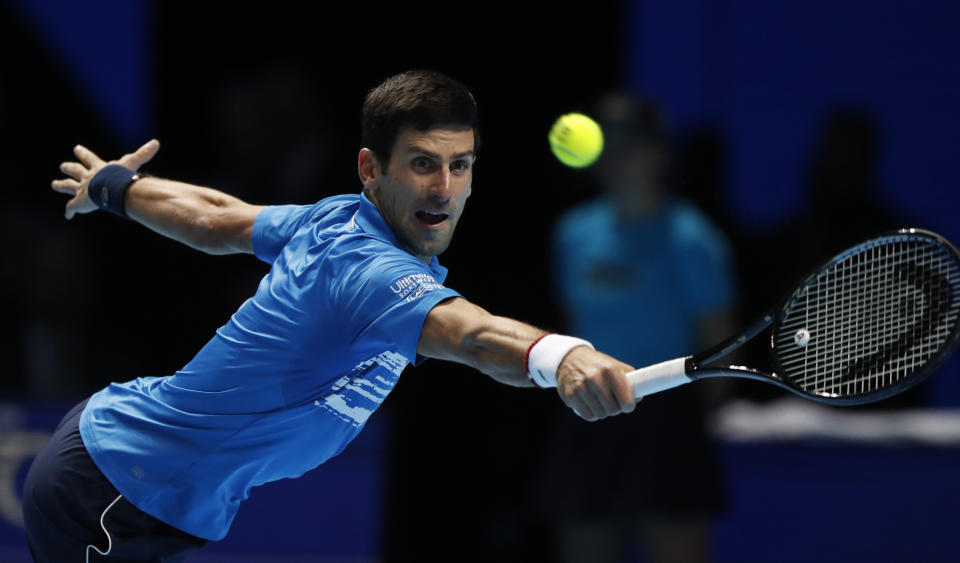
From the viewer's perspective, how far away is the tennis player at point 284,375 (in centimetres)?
311

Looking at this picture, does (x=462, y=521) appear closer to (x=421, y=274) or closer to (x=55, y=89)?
(x=421, y=274)

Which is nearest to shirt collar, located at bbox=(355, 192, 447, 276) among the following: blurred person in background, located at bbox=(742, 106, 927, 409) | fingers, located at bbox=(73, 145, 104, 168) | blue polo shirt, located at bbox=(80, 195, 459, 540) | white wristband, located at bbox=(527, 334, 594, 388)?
blue polo shirt, located at bbox=(80, 195, 459, 540)

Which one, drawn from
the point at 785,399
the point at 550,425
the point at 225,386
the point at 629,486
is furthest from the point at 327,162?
the point at 225,386

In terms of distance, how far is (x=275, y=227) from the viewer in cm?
355

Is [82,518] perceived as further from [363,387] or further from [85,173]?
[85,173]

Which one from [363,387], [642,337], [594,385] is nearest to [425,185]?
[363,387]

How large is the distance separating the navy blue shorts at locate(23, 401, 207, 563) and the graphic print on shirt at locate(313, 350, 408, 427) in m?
0.53

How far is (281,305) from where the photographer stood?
3223mm

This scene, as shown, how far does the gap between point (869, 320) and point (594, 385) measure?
0.92 meters

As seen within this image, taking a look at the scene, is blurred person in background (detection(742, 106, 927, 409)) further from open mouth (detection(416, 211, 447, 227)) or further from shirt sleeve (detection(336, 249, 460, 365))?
shirt sleeve (detection(336, 249, 460, 365))

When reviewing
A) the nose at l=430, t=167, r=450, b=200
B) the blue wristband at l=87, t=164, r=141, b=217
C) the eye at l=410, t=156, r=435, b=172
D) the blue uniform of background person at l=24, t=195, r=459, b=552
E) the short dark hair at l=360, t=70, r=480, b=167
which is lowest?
the blue uniform of background person at l=24, t=195, r=459, b=552

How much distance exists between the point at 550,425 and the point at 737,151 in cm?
260

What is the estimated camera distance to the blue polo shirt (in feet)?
10.3

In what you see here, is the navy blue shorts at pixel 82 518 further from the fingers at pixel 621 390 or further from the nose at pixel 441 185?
the fingers at pixel 621 390
